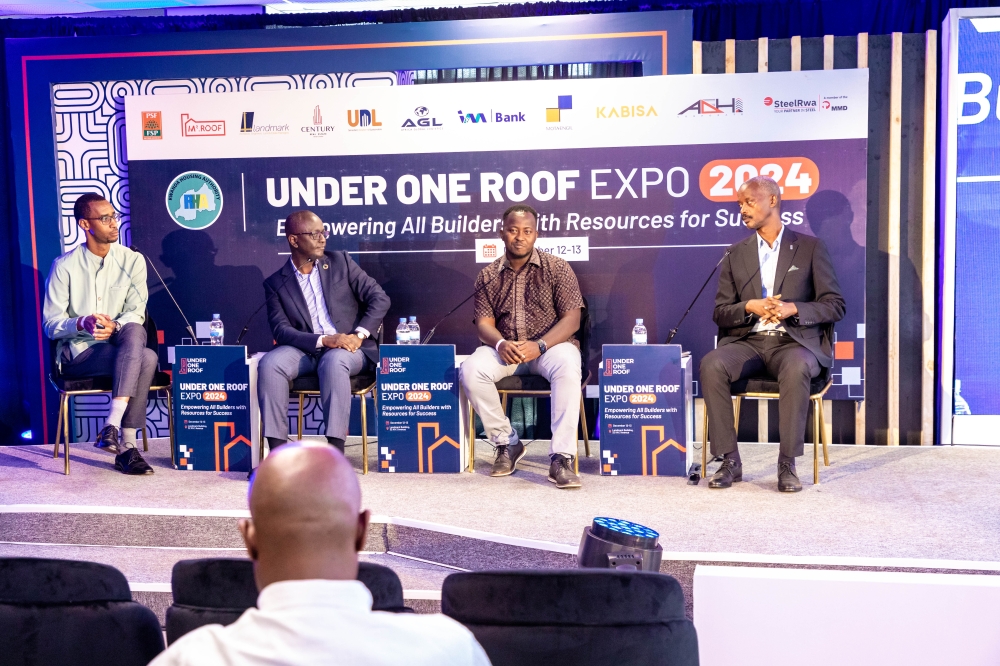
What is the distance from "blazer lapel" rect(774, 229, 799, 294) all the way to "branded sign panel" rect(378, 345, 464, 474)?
62.6 inches

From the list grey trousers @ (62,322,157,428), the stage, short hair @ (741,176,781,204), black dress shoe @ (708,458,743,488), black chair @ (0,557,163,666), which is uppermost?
short hair @ (741,176,781,204)

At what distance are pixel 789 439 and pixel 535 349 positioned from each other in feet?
4.07

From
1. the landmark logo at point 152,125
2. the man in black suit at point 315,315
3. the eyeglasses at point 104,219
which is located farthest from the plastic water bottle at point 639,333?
the landmark logo at point 152,125

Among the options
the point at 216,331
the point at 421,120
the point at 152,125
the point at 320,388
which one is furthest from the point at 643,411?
the point at 152,125

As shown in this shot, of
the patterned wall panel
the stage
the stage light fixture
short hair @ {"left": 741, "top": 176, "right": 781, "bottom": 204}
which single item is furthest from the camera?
the patterned wall panel

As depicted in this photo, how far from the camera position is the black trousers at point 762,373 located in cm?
401

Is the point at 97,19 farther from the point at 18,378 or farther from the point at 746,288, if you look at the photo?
the point at 746,288

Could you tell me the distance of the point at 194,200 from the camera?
5.39 m

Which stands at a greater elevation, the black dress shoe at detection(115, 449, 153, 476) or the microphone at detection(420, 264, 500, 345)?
the microphone at detection(420, 264, 500, 345)

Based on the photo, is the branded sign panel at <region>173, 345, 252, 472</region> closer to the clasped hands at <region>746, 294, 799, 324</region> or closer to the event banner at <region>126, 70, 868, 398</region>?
the event banner at <region>126, 70, 868, 398</region>

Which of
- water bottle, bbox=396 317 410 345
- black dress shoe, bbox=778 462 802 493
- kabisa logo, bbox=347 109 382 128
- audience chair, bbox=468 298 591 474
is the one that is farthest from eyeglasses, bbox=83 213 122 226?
black dress shoe, bbox=778 462 802 493

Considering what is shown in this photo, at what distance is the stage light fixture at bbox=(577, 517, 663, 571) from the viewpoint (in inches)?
94.6

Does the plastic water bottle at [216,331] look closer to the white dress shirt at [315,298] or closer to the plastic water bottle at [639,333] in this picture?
the white dress shirt at [315,298]

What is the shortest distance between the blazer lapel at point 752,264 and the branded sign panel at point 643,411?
46 centimetres
